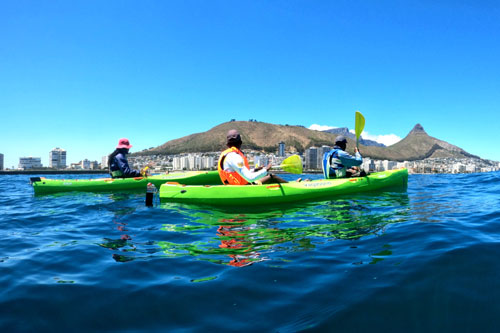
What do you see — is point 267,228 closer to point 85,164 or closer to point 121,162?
point 121,162

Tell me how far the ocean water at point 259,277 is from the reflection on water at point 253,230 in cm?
3

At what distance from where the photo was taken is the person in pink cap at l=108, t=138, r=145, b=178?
14258 millimetres

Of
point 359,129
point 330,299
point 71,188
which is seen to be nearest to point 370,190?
point 359,129

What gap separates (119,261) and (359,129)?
1185 centimetres

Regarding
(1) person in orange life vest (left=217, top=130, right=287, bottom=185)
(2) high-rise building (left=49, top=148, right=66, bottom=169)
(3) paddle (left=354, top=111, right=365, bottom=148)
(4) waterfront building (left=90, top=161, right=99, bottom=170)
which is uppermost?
(2) high-rise building (left=49, top=148, right=66, bottom=169)

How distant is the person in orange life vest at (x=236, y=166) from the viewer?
25.3ft

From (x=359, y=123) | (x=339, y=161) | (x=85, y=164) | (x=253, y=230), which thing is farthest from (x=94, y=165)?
(x=253, y=230)

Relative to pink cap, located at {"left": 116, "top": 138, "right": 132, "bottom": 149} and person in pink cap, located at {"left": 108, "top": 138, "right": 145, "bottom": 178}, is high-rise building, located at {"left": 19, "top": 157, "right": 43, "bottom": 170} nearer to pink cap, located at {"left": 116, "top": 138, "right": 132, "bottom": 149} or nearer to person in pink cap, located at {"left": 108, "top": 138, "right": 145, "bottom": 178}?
person in pink cap, located at {"left": 108, "top": 138, "right": 145, "bottom": 178}

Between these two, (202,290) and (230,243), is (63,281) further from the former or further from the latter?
(230,243)

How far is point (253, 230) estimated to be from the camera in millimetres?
5258

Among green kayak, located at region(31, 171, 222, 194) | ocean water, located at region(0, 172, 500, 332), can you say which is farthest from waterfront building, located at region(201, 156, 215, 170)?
ocean water, located at region(0, 172, 500, 332)

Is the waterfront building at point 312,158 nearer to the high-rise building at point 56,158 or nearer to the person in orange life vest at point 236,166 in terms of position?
the person in orange life vest at point 236,166

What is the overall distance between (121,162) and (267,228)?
11.6 meters

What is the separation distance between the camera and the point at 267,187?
8156 mm
